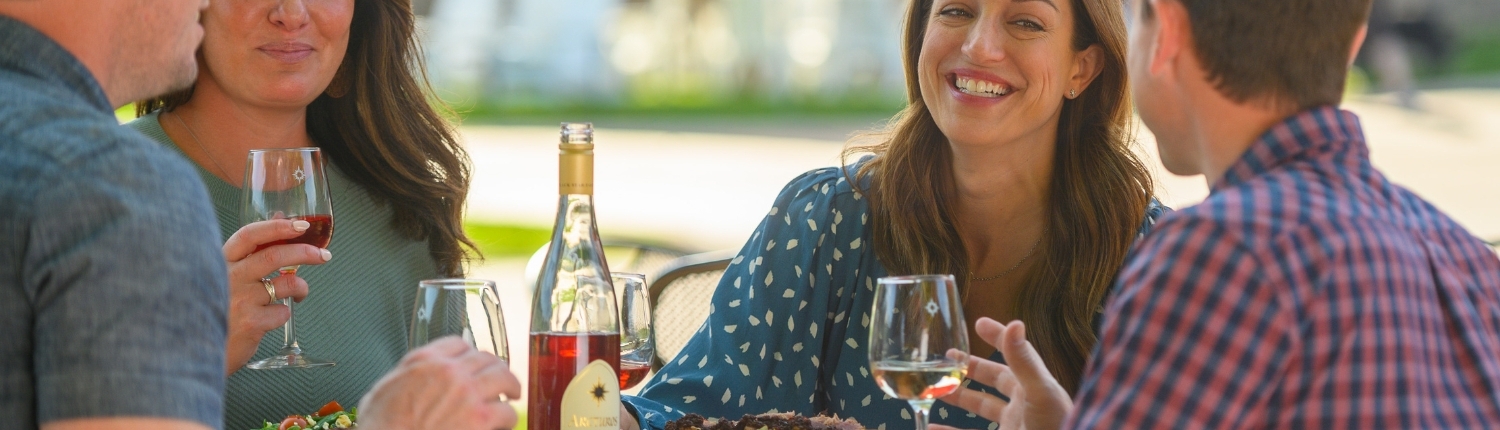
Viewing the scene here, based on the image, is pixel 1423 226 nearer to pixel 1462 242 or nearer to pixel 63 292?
pixel 1462 242

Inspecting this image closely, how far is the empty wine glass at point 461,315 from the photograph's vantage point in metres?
1.88

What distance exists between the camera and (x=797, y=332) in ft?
10.6

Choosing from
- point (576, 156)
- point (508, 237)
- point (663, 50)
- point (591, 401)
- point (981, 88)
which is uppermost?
point (663, 50)

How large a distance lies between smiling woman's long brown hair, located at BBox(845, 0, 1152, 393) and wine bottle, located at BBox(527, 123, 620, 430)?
114 cm

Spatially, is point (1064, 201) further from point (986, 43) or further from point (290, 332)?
point (290, 332)

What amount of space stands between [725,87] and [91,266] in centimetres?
1849

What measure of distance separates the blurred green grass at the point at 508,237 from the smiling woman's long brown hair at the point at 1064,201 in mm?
5822

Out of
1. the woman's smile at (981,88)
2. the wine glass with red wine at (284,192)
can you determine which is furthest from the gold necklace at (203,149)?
the woman's smile at (981,88)

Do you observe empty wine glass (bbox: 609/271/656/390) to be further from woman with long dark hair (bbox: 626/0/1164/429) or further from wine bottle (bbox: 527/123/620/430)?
woman with long dark hair (bbox: 626/0/1164/429)

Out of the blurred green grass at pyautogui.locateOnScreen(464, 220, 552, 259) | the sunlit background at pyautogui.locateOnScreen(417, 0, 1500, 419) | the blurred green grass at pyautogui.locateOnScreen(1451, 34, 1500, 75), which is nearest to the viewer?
the blurred green grass at pyautogui.locateOnScreen(464, 220, 552, 259)

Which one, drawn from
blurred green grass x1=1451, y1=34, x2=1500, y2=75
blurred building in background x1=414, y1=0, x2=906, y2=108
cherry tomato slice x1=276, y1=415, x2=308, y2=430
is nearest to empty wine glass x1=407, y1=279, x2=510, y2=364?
cherry tomato slice x1=276, y1=415, x2=308, y2=430

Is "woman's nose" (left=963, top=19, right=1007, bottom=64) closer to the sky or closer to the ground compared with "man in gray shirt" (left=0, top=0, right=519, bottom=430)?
closer to the sky

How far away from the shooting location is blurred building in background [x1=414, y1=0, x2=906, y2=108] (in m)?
19.3

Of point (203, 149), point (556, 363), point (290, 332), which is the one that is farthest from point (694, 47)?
point (556, 363)
